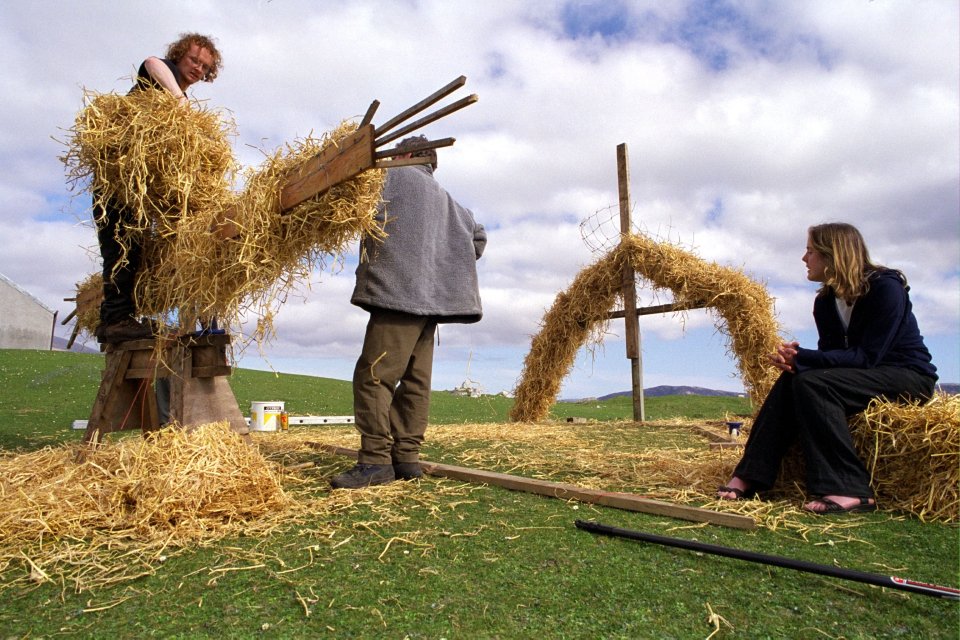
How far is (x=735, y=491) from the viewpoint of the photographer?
2887mm

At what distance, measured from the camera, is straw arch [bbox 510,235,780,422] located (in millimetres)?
7309

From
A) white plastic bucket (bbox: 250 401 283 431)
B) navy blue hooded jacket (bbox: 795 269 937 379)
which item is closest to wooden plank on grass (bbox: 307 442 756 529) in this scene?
navy blue hooded jacket (bbox: 795 269 937 379)

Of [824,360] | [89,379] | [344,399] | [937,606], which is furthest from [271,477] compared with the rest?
[89,379]

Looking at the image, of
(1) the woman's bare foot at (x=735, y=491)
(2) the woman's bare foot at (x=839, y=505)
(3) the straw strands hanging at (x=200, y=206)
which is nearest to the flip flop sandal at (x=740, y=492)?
(1) the woman's bare foot at (x=735, y=491)

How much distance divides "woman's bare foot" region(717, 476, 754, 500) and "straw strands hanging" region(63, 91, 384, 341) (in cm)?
209

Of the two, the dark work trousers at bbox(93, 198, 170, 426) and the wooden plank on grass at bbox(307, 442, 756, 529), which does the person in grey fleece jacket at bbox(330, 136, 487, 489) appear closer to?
the wooden plank on grass at bbox(307, 442, 756, 529)

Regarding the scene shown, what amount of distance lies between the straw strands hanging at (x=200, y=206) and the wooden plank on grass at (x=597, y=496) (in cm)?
128

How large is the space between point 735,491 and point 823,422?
0.51m

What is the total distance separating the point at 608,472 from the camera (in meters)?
3.54

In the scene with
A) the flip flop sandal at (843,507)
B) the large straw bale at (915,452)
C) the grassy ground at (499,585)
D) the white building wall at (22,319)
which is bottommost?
the grassy ground at (499,585)

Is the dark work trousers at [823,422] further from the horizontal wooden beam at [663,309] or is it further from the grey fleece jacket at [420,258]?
the horizontal wooden beam at [663,309]

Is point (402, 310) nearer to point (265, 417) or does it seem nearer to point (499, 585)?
point (499, 585)

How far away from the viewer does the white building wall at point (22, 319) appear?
2683cm

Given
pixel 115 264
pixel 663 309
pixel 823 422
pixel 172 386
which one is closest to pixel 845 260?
pixel 823 422
